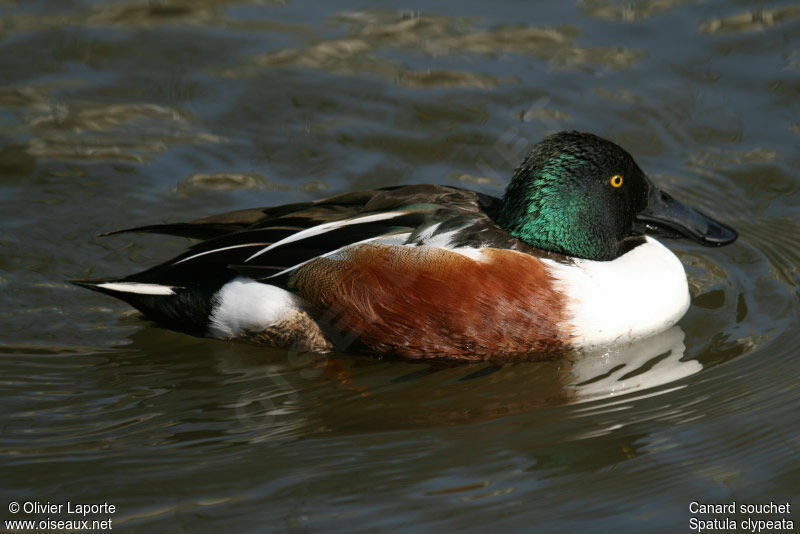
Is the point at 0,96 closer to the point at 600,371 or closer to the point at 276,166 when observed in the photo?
the point at 276,166

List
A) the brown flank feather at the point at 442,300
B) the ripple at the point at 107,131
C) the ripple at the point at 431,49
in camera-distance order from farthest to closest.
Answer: the ripple at the point at 431,49, the ripple at the point at 107,131, the brown flank feather at the point at 442,300

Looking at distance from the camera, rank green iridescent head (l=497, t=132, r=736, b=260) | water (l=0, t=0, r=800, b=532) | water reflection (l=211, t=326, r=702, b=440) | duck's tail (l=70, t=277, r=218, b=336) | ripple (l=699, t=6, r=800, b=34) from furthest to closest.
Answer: ripple (l=699, t=6, r=800, b=34) < duck's tail (l=70, t=277, r=218, b=336) < green iridescent head (l=497, t=132, r=736, b=260) < water reflection (l=211, t=326, r=702, b=440) < water (l=0, t=0, r=800, b=532)

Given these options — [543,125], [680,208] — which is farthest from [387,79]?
[680,208]

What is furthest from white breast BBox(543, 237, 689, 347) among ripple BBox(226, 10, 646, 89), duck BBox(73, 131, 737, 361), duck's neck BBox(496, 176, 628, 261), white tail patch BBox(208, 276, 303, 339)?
ripple BBox(226, 10, 646, 89)

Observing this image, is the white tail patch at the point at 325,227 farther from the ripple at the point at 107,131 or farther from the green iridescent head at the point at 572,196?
the ripple at the point at 107,131

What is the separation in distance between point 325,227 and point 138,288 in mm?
969

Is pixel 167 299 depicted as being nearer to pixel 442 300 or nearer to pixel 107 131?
pixel 442 300

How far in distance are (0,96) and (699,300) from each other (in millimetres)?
4818

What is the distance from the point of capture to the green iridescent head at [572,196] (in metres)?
5.56

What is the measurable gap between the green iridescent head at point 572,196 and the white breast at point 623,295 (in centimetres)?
13

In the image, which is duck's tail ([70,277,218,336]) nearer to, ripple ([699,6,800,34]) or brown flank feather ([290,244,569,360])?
brown flank feather ([290,244,569,360])

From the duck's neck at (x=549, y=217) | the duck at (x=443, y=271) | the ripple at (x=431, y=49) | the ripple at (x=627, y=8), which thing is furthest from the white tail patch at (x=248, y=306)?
the ripple at (x=627, y=8)

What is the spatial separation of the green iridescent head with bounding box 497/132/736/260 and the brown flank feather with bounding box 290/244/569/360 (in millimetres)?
271

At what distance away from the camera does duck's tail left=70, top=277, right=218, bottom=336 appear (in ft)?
18.6
